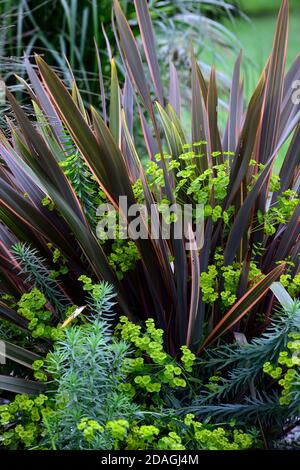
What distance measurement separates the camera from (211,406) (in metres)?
1.60

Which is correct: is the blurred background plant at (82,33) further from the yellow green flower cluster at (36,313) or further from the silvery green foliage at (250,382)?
the silvery green foliage at (250,382)

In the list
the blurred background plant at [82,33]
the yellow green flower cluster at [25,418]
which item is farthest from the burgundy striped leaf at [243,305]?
the blurred background plant at [82,33]

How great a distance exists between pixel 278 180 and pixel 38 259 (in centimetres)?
74

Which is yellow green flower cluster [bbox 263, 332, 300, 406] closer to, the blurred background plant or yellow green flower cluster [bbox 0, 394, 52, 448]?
yellow green flower cluster [bbox 0, 394, 52, 448]

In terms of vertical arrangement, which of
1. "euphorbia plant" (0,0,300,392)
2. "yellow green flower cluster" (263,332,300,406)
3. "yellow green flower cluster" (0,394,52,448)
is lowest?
Answer: "yellow green flower cluster" (0,394,52,448)

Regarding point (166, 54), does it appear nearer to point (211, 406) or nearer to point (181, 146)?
point (181, 146)

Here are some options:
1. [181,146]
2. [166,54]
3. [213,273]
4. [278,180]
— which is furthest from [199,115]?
[166,54]

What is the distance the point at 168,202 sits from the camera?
1750 millimetres

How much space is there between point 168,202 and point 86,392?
1.82ft

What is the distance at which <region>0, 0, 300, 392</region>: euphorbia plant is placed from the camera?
1.70m

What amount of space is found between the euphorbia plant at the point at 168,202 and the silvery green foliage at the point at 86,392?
291 millimetres

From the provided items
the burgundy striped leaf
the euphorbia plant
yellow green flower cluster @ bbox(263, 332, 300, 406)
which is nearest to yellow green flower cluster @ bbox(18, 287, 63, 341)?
the euphorbia plant

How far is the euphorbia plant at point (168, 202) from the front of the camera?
1.70 metres

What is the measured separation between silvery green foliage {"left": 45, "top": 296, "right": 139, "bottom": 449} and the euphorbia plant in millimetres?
291
